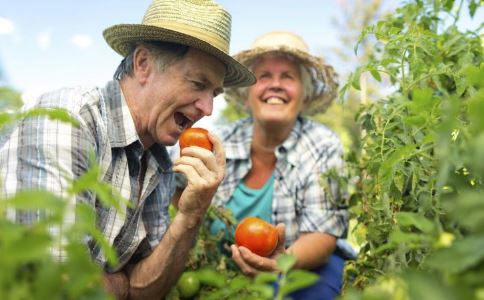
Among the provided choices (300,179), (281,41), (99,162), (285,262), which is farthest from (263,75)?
(285,262)

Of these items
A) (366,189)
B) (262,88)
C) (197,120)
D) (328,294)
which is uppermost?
(262,88)

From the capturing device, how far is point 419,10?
233cm

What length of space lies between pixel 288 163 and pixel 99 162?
52.4 inches

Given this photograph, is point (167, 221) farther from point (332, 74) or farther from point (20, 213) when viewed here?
point (332, 74)

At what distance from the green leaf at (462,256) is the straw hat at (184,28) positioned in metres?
1.60

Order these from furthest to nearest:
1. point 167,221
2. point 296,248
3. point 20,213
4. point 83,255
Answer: point 296,248 → point 167,221 → point 20,213 → point 83,255

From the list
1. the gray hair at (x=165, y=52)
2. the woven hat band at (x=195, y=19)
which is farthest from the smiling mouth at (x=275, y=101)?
the gray hair at (x=165, y=52)

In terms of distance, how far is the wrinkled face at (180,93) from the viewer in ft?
6.82

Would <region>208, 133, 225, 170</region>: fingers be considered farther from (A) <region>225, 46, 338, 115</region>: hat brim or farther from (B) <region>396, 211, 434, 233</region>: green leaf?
(B) <region>396, 211, 434, 233</region>: green leaf

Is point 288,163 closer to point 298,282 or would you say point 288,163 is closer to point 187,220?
point 187,220

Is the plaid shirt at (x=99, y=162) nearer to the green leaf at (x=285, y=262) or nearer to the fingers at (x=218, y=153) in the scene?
the fingers at (x=218, y=153)

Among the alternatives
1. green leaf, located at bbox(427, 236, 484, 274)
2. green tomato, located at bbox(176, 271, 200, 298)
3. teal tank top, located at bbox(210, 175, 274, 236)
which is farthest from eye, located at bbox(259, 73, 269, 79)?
green leaf, located at bbox(427, 236, 484, 274)

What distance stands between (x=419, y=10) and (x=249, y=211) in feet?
4.50

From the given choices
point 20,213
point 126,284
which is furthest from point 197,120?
point 20,213
